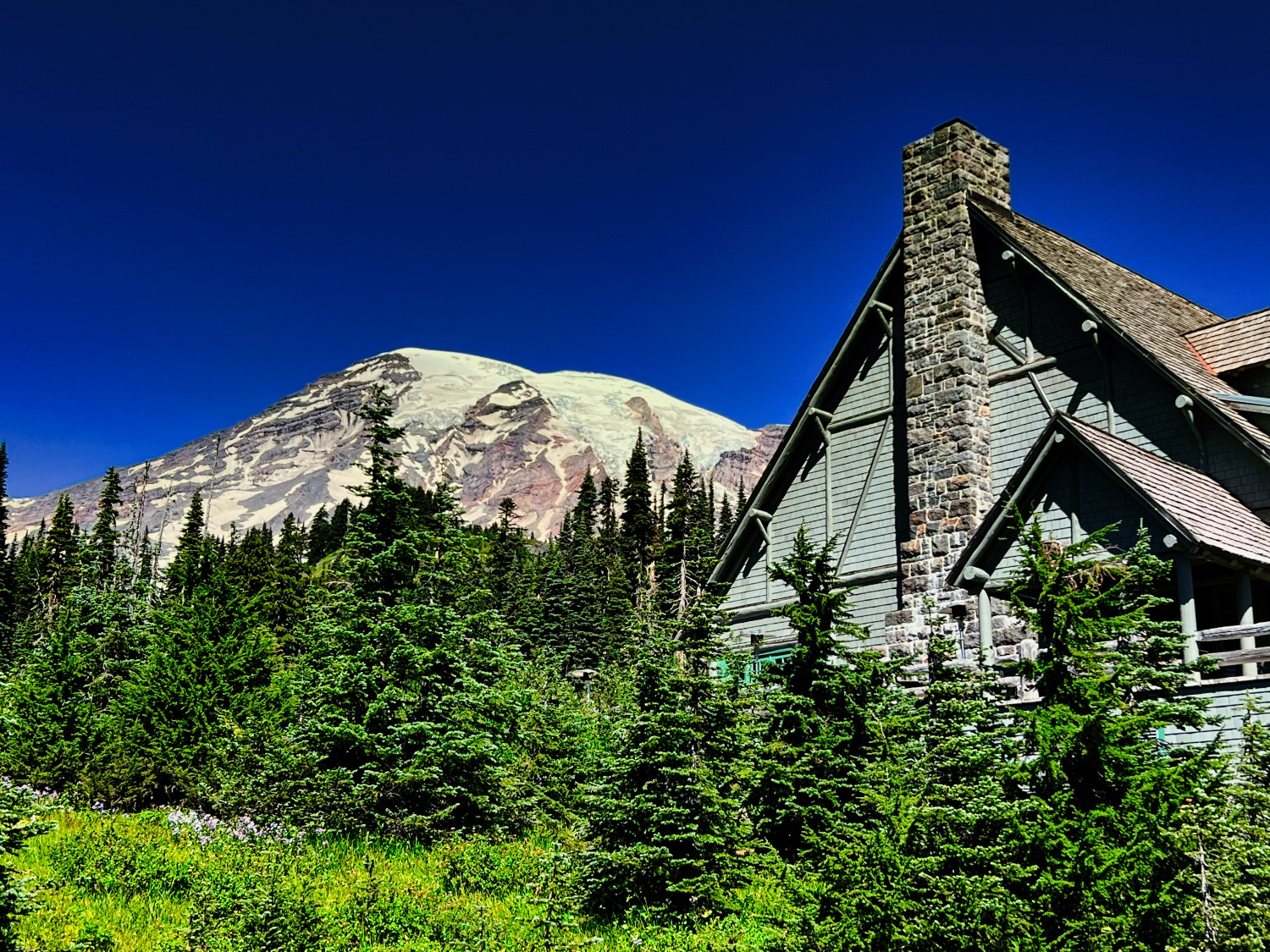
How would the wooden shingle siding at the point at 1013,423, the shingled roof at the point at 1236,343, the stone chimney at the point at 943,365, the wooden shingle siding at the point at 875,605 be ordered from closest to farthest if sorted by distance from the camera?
1. the shingled roof at the point at 1236,343
2. the wooden shingle siding at the point at 1013,423
3. the stone chimney at the point at 943,365
4. the wooden shingle siding at the point at 875,605

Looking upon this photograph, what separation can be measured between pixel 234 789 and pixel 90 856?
3248mm

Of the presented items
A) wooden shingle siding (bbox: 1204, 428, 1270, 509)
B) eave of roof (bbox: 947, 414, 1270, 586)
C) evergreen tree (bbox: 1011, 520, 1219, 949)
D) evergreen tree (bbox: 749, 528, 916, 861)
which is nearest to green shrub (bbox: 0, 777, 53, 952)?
evergreen tree (bbox: 1011, 520, 1219, 949)

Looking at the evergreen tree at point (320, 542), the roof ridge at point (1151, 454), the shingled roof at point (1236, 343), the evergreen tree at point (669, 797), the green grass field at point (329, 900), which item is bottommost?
the green grass field at point (329, 900)

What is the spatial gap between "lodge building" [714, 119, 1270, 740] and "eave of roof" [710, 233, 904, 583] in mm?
56

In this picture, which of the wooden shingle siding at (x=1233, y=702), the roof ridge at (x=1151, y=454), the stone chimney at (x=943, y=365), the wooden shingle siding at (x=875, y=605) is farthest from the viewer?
the wooden shingle siding at (x=875, y=605)

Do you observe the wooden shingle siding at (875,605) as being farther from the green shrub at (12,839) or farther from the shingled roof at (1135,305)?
the green shrub at (12,839)

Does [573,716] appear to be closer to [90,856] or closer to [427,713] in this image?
[427,713]

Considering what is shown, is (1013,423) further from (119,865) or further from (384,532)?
(119,865)

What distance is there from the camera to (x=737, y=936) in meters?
9.66

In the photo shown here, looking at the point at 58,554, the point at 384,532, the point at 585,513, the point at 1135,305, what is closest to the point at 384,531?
the point at 384,532

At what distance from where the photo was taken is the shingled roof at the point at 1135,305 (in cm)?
1681

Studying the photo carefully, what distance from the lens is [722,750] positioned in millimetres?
11500

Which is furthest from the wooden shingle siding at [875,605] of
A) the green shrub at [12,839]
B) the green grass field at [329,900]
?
the green shrub at [12,839]

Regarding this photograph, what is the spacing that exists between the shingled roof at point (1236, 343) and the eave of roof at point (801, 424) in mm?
6061
